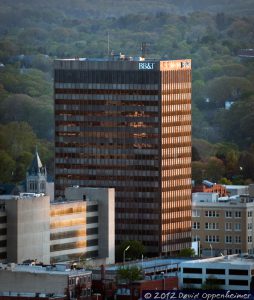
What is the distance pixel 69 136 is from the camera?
145250 millimetres

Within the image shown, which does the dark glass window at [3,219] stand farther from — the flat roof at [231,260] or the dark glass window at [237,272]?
the dark glass window at [237,272]

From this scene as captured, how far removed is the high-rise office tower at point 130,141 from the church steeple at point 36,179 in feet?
38.2

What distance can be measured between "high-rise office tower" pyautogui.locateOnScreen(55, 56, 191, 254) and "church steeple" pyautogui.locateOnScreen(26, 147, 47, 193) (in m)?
11.7

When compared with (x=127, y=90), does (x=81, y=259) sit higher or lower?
lower

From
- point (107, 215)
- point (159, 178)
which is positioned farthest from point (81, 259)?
point (159, 178)

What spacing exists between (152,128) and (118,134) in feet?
6.15

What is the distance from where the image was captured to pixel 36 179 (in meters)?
163

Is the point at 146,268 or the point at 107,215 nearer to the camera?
the point at 146,268

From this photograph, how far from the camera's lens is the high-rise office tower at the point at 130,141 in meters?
143

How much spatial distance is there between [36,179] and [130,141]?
801 inches

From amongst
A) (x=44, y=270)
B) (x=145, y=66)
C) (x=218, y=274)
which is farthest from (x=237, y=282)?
(x=145, y=66)

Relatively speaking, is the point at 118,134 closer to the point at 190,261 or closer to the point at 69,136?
the point at 69,136

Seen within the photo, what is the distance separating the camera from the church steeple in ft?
522

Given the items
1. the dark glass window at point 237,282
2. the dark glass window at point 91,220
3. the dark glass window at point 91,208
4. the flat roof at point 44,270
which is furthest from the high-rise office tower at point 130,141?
the flat roof at point 44,270
